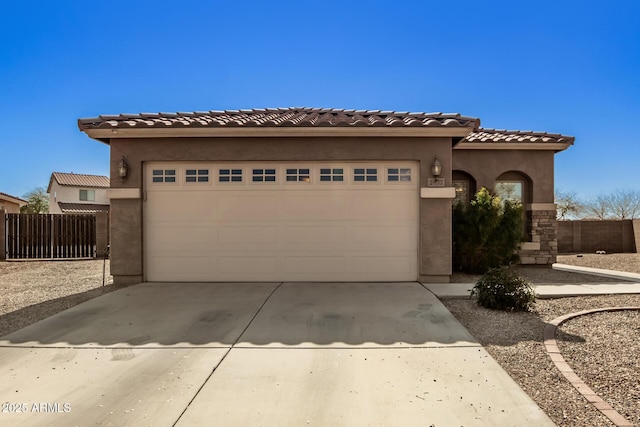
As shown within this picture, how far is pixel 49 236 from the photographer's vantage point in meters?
12.6

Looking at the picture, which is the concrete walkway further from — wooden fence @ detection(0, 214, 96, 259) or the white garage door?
wooden fence @ detection(0, 214, 96, 259)

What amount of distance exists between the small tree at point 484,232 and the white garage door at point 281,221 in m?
2.00

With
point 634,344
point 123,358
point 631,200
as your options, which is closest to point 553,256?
point 634,344

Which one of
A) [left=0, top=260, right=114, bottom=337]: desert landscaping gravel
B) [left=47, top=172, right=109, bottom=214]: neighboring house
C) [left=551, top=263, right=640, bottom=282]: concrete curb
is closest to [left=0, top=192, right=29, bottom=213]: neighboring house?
[left=47, top=172, right=109, bottom=214]: neighboring house

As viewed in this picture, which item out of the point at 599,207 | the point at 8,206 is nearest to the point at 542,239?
the point at 599,207

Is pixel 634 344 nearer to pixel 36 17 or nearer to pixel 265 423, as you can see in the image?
pixel 265 423

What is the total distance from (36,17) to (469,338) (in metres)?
11.9

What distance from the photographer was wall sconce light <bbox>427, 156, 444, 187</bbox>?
7.46 m

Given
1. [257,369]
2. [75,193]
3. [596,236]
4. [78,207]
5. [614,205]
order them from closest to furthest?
[257,369], [596,236], [614,205], [78,207], [75,193]

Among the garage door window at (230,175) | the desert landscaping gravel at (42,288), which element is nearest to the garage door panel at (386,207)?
the garage door window at (230,175)

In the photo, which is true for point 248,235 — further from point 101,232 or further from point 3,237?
point 3,237

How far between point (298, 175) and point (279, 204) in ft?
2.58

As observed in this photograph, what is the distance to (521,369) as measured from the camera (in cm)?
358

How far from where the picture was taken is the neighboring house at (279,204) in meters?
7.58
